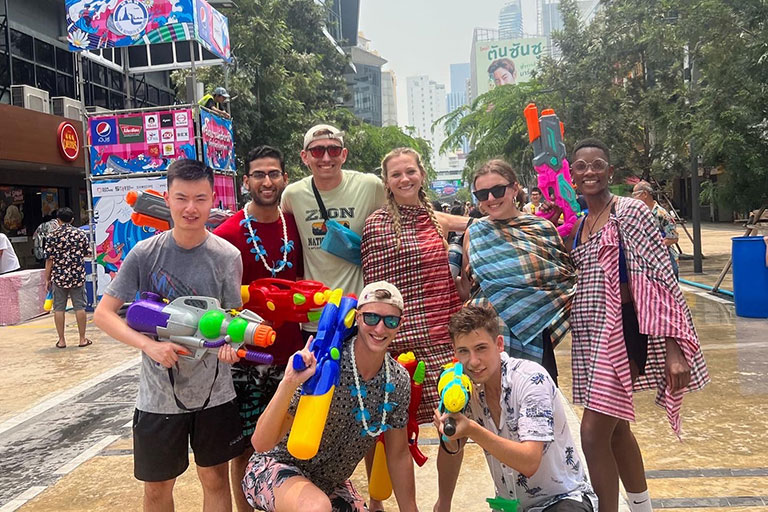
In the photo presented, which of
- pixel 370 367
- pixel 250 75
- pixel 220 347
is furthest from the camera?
pixel 250 75

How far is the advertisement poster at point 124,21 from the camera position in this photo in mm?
10531

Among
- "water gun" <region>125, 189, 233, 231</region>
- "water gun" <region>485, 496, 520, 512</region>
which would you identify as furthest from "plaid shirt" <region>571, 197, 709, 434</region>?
"water gun" <region>125, 189, 233, 231</region>

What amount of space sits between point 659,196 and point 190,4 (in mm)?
10148

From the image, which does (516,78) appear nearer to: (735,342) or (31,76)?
(31,76)

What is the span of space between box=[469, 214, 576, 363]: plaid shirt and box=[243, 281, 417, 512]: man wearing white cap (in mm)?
528

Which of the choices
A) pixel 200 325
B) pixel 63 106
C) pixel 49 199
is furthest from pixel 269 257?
pixel 49 199

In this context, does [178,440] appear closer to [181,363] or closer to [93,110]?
[181,363]

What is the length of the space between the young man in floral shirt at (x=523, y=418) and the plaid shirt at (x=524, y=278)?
1.19 feet

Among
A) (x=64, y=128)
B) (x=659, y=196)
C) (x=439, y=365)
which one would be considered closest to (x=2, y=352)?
(x=439, y=365)

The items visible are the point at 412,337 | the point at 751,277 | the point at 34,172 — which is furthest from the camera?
the point at 34,172

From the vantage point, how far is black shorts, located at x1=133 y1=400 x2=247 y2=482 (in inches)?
99.0

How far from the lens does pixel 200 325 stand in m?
2.26

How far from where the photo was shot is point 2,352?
8.03 metres

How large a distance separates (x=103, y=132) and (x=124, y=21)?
72.9 inches
